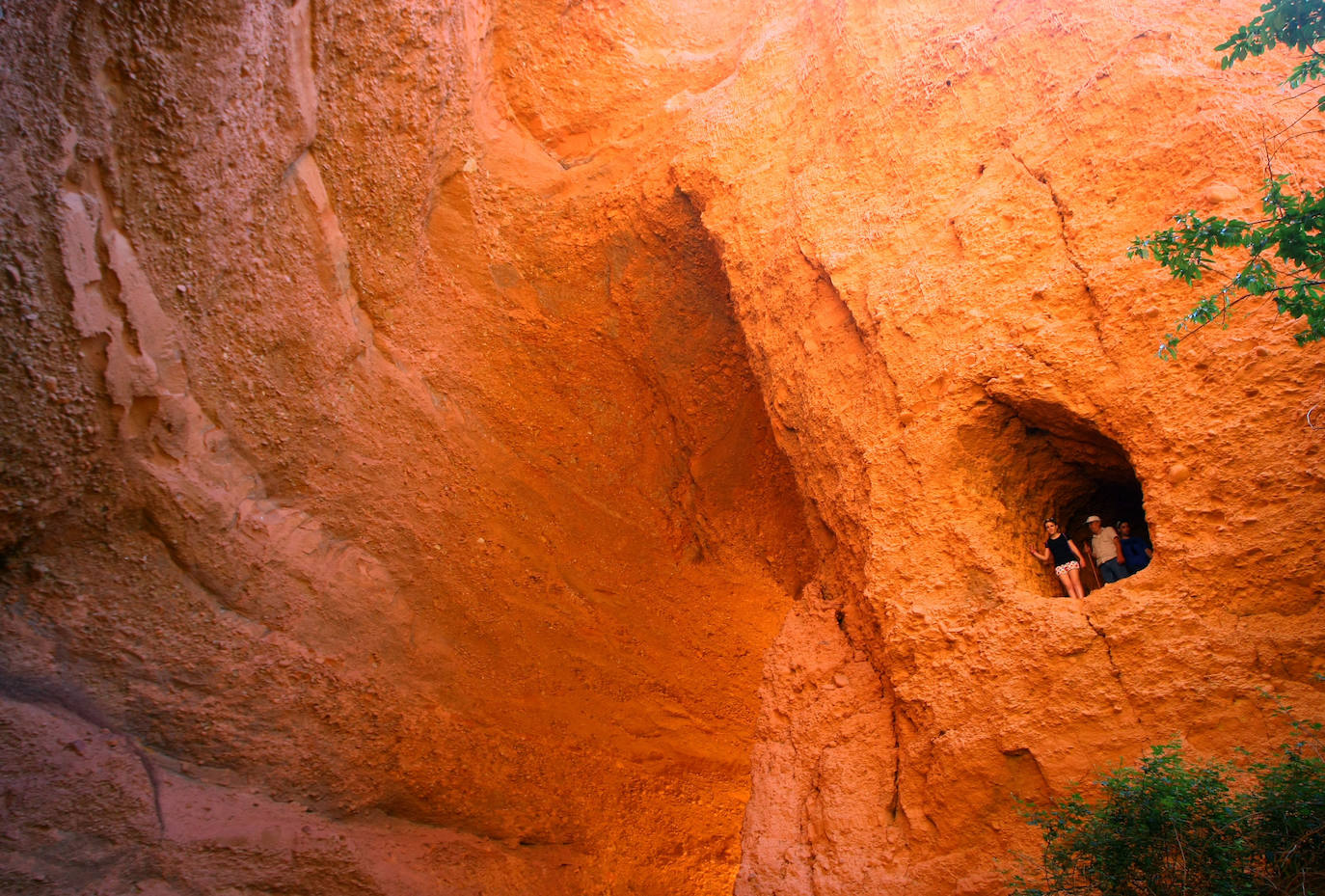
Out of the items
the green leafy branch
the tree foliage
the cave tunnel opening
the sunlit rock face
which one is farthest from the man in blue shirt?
the green leafy branch

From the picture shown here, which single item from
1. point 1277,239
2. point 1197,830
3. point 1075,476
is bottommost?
point 1197,830

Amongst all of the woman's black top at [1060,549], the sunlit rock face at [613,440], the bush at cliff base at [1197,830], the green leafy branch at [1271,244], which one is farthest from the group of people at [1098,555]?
the green leafy branch at [1271,244]

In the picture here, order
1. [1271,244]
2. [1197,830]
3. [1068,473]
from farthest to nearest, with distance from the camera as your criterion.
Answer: [1068,473]
[1271,244]
[1197,830]

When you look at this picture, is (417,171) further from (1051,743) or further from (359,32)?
(1051,743)

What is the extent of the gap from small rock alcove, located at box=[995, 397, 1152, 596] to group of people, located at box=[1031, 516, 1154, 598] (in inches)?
3.9

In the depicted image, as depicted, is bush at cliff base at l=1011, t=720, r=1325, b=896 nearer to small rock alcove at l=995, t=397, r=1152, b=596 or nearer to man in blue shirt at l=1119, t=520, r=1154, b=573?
man in blue shirt at l=1119, t=520, r=1154, b=573

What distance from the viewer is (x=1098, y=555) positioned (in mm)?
4973

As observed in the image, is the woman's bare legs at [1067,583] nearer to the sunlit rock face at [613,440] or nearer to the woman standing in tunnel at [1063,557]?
the woman standing in tunnel at [1063,557]

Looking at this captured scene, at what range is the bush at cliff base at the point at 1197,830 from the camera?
310 cm

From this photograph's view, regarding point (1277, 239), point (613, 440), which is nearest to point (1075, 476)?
point (1277, 239)

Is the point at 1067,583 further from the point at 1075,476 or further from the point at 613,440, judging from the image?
the point at 613,440

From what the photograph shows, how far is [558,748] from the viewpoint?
6734 millimetres

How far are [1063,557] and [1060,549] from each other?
0.06 metres

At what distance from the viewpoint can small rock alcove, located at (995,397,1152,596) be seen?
188 inches
